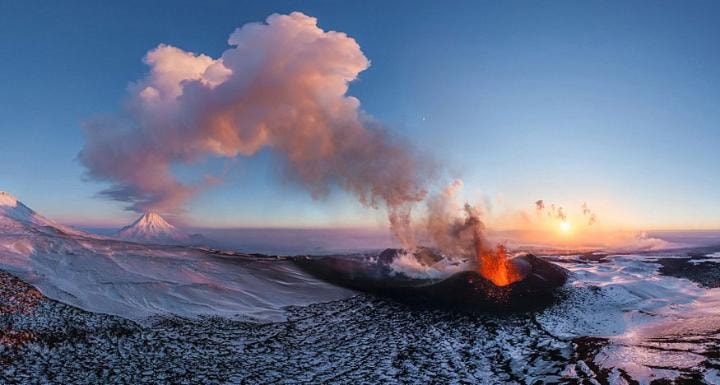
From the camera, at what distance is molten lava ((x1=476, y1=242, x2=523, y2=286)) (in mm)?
67875

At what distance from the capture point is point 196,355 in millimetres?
30312

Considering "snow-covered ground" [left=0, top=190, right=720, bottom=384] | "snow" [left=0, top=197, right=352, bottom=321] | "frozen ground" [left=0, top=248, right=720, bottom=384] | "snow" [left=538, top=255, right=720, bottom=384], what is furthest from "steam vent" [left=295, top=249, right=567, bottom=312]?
"snow" [left=0, top=197, right=352, bottom=321]

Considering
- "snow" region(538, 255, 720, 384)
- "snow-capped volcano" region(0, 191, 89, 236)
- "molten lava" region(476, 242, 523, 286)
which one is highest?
→ "snow-capped volcano" region(0, 191, 89, 236)

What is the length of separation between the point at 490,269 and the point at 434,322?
3408 cm

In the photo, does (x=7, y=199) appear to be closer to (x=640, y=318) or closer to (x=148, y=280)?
(x=148, y=280)

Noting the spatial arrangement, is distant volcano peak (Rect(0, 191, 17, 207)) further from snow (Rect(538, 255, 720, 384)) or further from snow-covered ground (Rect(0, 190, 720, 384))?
snow (Rect(538, 255, 720, 384))

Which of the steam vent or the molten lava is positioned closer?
the steam vent

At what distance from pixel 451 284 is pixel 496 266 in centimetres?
1522

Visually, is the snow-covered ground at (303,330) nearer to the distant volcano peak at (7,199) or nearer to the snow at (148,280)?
the snow at (148,280)

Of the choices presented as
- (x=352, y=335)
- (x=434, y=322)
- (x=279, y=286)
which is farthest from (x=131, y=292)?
(x=434, y=322)

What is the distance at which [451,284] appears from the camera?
6431 centimetres

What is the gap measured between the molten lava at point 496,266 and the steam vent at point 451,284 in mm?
1276

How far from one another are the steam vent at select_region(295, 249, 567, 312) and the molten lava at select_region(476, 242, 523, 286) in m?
1.28

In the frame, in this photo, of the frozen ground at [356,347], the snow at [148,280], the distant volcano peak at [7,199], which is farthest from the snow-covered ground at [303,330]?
the distant volcano peak at [7,199]
